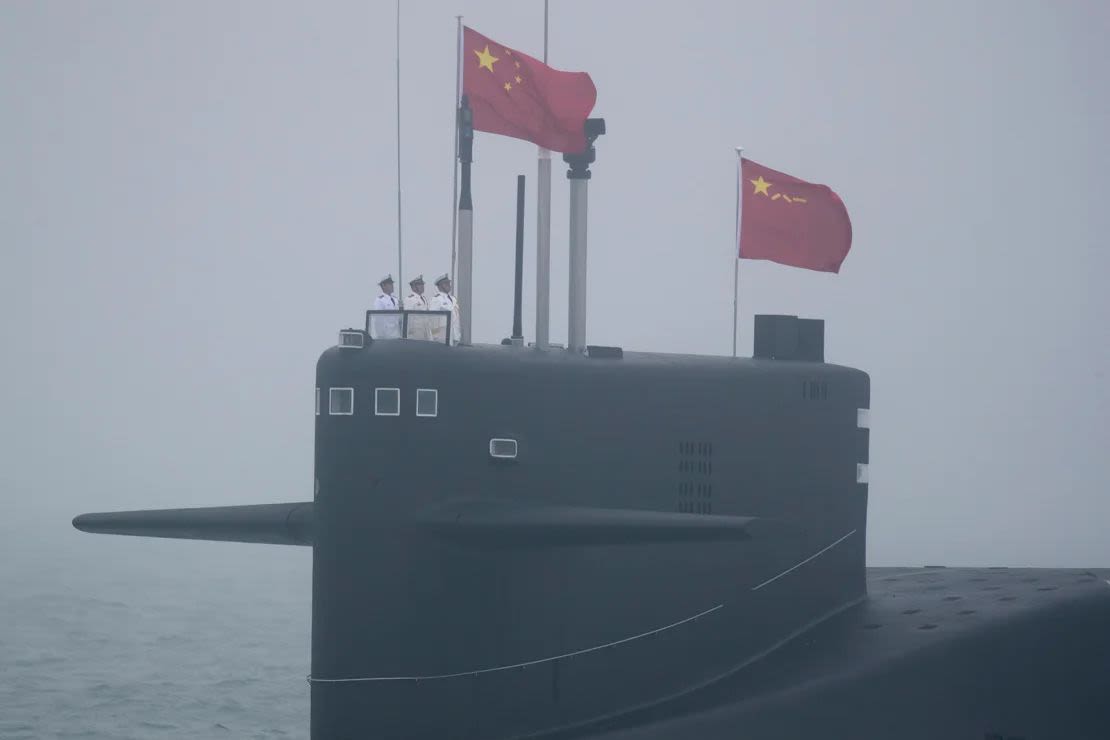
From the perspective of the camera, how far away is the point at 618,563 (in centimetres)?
1485

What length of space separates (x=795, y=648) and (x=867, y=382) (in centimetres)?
346

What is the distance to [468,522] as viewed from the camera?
1354cm

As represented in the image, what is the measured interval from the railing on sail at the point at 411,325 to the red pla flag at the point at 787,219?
5.79m

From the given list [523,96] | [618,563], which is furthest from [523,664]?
[523,96]

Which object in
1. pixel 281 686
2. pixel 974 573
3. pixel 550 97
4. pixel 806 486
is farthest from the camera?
pixel 281 686

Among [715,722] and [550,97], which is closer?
[715,722]

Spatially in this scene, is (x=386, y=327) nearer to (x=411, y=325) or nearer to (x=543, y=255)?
(x=411, y=325)

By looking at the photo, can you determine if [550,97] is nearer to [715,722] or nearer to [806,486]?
[806,486]

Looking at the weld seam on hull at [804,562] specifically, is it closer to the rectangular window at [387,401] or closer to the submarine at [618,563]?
the submarine at [618,563]

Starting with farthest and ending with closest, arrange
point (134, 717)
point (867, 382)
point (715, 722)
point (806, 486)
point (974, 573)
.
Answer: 1. point (134, 717)
2. point (974, 573)
3. point (867, 382)
4. point (806, 486)
5. point (715, 722)

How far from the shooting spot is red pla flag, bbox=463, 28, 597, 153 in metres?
15.4

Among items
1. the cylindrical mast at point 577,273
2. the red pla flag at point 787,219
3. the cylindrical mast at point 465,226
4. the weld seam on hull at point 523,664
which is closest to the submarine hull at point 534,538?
the weld seam on hull at point 523,664

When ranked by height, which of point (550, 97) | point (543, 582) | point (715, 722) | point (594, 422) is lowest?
point (715, 722)

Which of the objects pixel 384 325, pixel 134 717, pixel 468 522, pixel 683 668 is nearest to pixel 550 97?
pixel 384 325
